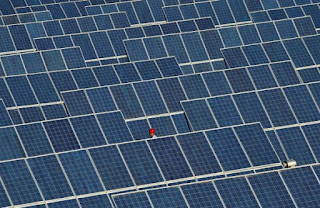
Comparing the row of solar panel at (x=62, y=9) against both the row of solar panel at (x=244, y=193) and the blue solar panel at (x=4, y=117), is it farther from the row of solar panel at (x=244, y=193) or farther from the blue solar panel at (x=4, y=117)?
the row of solar panel at (x=244, y=193)

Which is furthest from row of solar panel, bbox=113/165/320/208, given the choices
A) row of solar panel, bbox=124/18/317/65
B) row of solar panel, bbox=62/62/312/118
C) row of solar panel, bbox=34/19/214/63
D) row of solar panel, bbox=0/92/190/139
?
row of solar panel, bbox=34/19/214/63

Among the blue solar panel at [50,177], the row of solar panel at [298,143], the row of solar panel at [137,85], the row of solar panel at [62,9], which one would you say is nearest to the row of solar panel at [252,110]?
the row of solar panel at [298,143]

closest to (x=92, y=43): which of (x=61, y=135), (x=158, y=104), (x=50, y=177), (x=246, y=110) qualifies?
(x=158, y=104)

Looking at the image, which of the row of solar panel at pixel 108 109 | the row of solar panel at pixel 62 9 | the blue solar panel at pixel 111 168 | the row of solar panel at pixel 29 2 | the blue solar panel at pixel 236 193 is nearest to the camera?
the blue solar panel at pixel 236 193

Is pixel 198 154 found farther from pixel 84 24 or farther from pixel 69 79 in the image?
pixel 84 24

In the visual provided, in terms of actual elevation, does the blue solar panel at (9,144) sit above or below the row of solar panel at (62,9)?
below

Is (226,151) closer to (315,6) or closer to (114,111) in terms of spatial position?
(114,111)

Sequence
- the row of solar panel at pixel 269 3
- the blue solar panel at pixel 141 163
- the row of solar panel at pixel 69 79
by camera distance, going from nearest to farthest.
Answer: the blue solar panel at pixel 141 163, the row of solar panel at pixel 69 79, the row of solar panel at pixel 269 3
